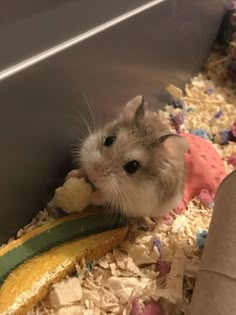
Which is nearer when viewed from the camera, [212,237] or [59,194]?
[212,237]

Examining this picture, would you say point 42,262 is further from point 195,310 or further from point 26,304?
point 195,310

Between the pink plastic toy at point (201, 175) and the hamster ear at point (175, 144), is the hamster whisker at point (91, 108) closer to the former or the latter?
the hamster ear at point (175, 144)

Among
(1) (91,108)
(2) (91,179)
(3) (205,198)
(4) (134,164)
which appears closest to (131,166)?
(4) (134,164)

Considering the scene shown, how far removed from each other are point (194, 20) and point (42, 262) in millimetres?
1460

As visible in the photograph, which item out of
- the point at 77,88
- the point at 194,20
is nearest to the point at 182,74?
the point at 194,20

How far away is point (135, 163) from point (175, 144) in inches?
5.6

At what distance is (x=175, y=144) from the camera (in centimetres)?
150

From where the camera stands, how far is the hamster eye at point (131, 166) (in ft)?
4.71

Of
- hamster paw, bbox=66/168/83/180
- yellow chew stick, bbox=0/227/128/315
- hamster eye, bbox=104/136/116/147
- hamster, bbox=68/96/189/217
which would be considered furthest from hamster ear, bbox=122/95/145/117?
yellow chew stick, bbox=0/227/128/315

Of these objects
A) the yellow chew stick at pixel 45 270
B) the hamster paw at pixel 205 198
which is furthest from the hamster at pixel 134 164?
the hamster paw at pixel 205 198

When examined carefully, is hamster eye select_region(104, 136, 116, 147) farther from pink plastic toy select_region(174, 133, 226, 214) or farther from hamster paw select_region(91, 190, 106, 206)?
pink plastic toy select_region(174, 133, 226, 214)

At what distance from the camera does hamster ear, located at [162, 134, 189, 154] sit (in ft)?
4.84

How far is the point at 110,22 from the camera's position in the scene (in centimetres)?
155

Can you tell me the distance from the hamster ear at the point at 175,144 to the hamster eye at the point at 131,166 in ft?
0.37
